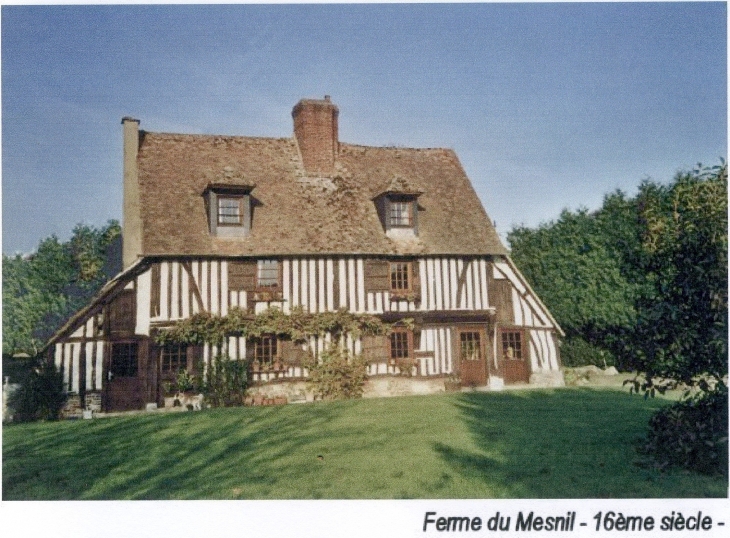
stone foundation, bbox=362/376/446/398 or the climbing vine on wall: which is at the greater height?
the climbing vine on wall

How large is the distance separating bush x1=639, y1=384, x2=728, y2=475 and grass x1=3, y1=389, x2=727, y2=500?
176 mm

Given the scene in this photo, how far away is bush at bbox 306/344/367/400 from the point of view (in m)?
15.3

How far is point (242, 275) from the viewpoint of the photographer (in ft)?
49.9

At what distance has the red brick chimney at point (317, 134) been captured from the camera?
17.7m

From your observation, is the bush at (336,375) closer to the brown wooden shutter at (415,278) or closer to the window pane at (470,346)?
the brown wooden shutter at (415,278)

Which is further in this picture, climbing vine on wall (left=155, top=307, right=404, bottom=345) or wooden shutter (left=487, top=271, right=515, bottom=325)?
wooden shutter (left=487, top=271, right=515, bottom=325)

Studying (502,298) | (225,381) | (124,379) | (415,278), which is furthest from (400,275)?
(124,379)

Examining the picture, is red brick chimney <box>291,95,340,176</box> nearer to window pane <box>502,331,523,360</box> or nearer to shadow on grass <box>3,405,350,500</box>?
window pane <box>502,331,523,360</box>

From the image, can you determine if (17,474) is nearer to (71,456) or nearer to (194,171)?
(71,456)

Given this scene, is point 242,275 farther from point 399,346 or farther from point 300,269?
point 399,346

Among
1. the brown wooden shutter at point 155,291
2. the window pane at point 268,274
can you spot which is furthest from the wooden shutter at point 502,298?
the brown wooden shutter at point 155,291

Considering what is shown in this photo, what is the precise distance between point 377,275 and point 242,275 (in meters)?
3.75

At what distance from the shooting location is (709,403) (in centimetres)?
693

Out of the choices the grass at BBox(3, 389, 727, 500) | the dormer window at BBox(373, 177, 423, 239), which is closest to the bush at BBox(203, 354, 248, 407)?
the grass at BBox(3, 389, 727, 500)
